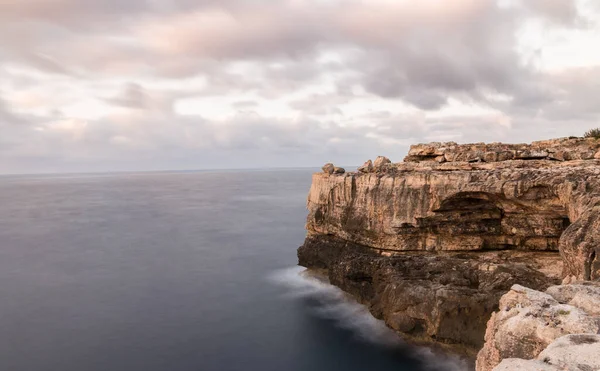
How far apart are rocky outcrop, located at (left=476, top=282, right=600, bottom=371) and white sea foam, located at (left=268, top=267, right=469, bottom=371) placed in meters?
13.2

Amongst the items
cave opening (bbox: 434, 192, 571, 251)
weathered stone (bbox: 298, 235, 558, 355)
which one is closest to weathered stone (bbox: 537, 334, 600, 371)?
weathered stone (bbox: 298, 235, 558, 355)

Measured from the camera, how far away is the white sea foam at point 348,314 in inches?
923

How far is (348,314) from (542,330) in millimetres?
22859

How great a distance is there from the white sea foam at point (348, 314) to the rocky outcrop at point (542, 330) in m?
13.2

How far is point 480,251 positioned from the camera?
28328 mm

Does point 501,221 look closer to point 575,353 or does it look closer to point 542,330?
point 542,330

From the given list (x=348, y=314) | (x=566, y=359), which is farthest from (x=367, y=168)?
(x=566, y=359)

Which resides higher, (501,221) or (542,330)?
(501,221)

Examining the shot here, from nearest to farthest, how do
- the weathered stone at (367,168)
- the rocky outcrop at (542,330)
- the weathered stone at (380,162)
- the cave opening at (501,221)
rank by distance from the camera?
the rocky outcrop at (542,330) < the cave opening at (501,221) < the weathered stone at (380,162) < the weathered stone at (367,168)

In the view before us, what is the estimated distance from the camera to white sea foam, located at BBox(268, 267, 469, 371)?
76.9ft

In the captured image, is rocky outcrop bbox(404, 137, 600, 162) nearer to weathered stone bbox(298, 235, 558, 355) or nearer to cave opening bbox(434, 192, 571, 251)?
cave opening bbox(434, 192, 571, 251)

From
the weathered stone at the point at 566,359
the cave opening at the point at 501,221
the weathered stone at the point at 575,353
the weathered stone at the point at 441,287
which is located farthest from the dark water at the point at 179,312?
the weathered stone at the point at 566,359

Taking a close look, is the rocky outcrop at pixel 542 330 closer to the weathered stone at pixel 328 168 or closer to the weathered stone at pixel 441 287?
the weathered stone at pixel 441 287

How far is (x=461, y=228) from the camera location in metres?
28.3
